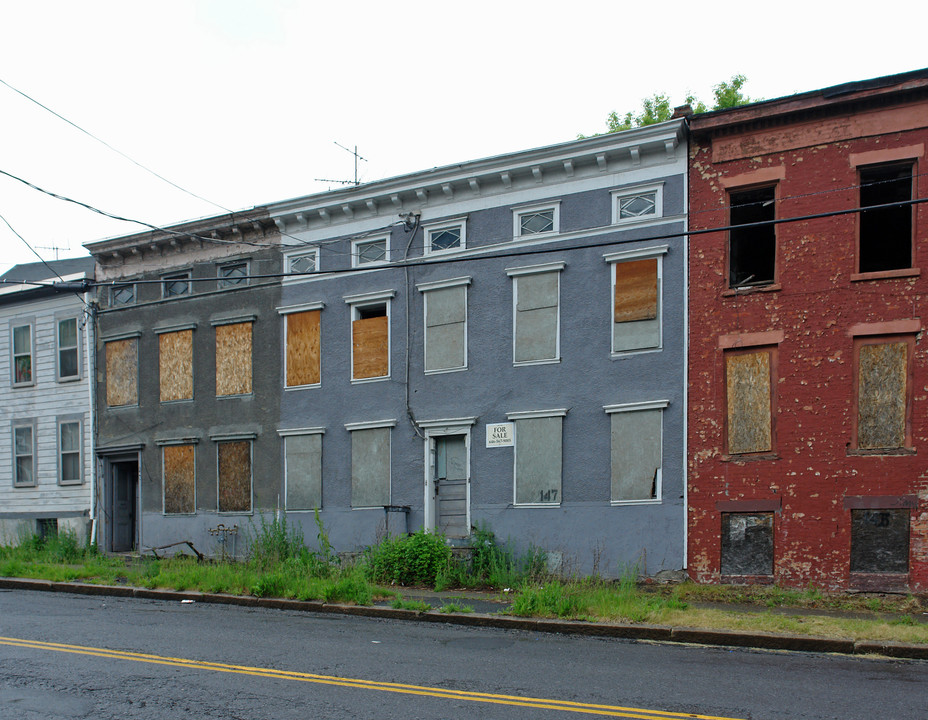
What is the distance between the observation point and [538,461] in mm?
17094

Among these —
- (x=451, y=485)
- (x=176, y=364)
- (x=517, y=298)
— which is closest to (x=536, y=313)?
(x=517, y=298)

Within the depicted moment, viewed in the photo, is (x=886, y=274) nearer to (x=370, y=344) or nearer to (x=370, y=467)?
(x=370, y=344)

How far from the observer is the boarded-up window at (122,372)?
22.7m

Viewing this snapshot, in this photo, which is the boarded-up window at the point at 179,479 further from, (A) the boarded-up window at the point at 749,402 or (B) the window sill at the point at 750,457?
(A) the boarded-up window at the point at 749,402

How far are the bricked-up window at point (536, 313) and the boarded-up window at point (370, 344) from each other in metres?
3.11

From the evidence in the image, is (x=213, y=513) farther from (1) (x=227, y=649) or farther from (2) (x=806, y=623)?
(2) (x=806, y=623)

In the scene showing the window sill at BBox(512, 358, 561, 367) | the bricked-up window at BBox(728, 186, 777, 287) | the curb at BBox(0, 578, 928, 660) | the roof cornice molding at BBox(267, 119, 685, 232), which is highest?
the roof cornice molding at BBox(267, 119, 685, 232)

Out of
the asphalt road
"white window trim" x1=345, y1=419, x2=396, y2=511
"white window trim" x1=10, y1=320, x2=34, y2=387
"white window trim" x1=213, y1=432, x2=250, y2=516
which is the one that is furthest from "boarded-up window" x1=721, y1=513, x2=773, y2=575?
"white window trim" x1=10, y1=320, x2=34, y2=387

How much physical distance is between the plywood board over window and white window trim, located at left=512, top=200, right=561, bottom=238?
3.54m

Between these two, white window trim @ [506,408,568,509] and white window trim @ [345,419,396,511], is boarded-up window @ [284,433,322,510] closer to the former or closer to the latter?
white window trim @ [345,419,396,511]

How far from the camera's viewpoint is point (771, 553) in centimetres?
1484

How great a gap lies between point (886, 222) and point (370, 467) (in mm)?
11101

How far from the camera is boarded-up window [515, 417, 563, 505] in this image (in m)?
Result: 16.9

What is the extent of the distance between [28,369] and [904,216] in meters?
22.0
